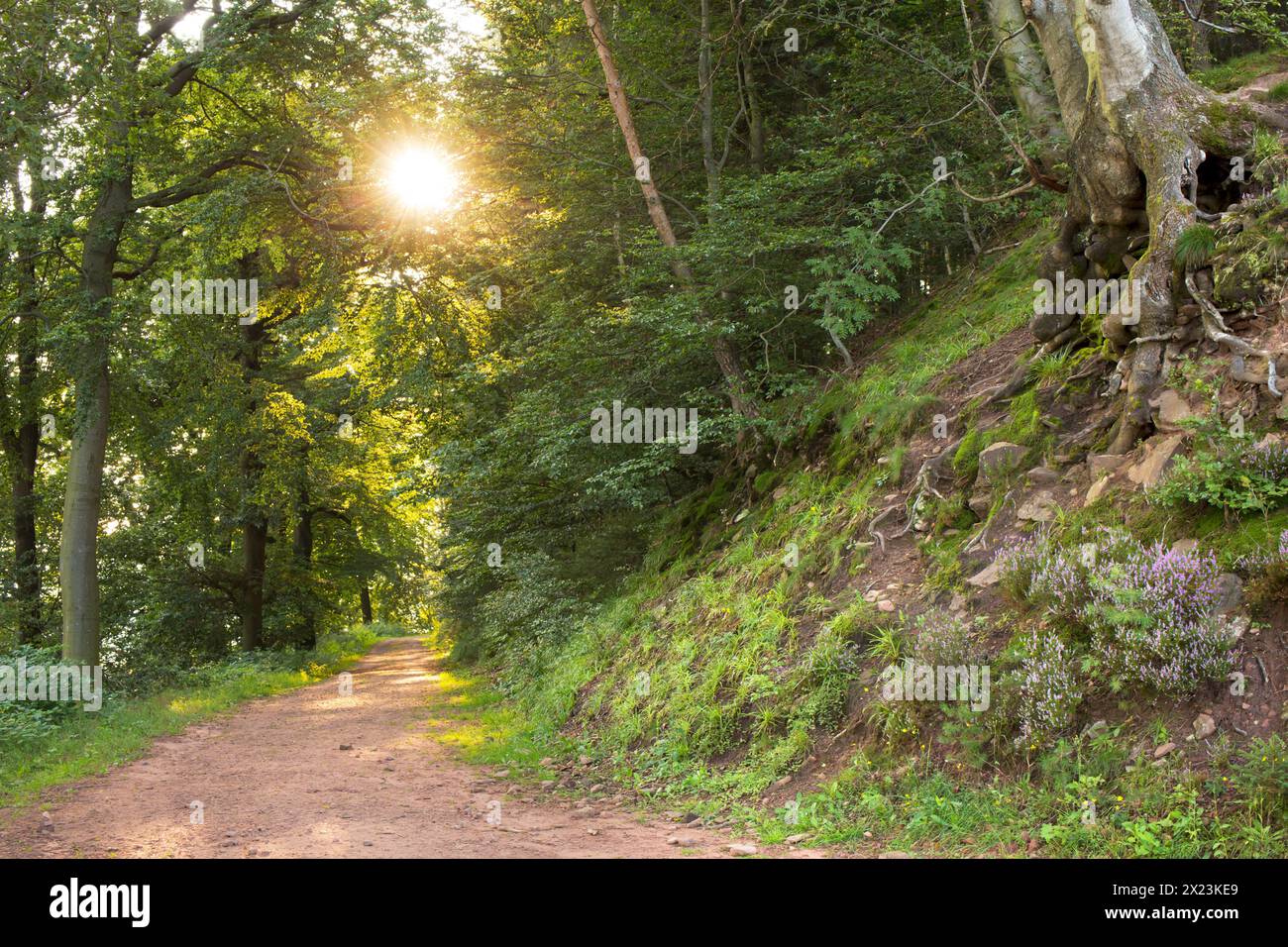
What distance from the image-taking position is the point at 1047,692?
5297mm

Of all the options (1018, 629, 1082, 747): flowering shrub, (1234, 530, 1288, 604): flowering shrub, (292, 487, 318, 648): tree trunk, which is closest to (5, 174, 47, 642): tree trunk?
(292, 487, 318, 648): tree trunk

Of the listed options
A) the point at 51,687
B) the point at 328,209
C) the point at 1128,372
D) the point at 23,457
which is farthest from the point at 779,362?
the point at 23,457

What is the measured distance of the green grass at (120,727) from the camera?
331 inches

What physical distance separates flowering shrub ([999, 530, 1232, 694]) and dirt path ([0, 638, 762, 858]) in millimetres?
2715

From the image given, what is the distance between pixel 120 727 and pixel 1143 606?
37.3 ft

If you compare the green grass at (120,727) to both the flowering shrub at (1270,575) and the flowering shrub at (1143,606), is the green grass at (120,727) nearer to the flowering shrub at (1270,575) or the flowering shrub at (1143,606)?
the flowering shrub at (1143,606)

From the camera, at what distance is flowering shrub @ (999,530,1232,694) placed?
4871 mm

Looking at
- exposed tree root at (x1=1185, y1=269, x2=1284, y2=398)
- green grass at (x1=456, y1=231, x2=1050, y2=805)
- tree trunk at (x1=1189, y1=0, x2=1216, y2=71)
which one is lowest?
green grass at (x1=456, y1=231, x2=1050, y2=805)

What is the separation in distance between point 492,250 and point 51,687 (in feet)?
31.3

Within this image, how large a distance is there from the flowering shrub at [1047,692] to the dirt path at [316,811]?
6.78 feet

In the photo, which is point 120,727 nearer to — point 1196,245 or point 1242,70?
point 1196,245

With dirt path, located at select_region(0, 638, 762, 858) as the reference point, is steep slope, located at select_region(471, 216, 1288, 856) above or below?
above

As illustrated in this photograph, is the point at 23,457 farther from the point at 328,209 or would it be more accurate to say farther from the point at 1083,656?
the point at 1083,656

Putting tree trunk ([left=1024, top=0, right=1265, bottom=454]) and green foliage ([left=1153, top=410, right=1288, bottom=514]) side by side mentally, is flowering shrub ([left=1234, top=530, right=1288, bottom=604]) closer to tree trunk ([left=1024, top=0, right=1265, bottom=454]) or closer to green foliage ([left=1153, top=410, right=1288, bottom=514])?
green foliage ([left=1153, top=410, right=1288, bottom=514])
